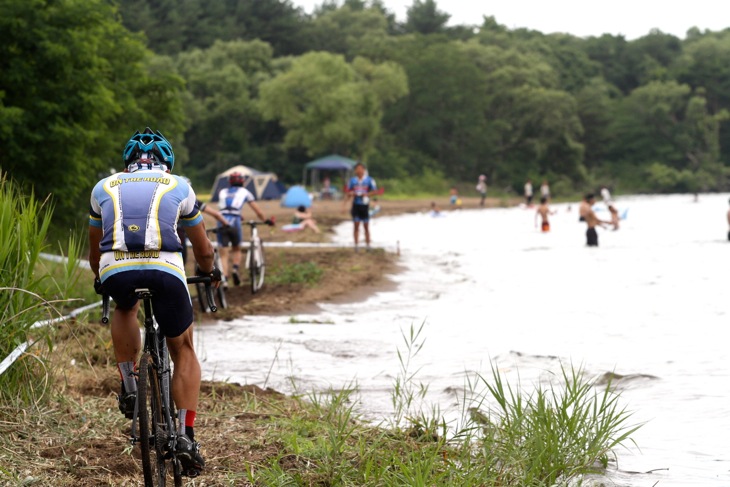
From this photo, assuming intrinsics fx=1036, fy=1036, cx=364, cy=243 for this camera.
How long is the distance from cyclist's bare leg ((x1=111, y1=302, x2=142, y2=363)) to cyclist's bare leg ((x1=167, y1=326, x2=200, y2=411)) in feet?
0.81

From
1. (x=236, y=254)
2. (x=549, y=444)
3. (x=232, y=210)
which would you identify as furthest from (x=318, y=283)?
(x=549, y=444)

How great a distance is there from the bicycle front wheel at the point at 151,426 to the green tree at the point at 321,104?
66331mm

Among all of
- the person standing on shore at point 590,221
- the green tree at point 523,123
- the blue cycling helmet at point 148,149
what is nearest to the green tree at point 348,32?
the green tree at point 523,123

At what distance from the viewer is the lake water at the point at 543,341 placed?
7.86 meters

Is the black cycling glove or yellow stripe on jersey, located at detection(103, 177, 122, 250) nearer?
yellow stripe on jersey, located at detection(103, 177, 122, 250)

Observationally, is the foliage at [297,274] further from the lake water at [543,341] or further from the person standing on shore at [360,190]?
the person standing on shore at [360,190]

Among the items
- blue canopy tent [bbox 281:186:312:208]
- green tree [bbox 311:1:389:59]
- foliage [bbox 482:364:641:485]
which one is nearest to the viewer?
foliage [bbox 482:364:641:485]

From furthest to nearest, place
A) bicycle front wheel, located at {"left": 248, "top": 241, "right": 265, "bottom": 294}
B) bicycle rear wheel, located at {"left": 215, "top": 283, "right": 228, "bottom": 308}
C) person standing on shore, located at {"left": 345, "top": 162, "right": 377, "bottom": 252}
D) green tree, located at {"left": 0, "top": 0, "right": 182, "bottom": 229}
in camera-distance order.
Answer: person standing on shore, located at {"left": 345, "top": 162, "right": 377, "bottom": 252}
green tree, located at {"left": 0, "top": 0, "right": 182, "bottom": 229}
bicycle front wheel, located at {"left": 248, "top": 241, "right": 265, "bottom": 294}
bicycle rear wheel, located at {"left": 215, "top": 283, "right": 228, "bottom": 308}

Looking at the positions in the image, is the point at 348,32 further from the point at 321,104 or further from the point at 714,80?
the point at 714,80

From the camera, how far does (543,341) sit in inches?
472

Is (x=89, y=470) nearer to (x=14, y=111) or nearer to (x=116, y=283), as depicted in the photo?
(x=116, y=283)

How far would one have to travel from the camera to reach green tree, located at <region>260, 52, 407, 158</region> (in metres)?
71.4

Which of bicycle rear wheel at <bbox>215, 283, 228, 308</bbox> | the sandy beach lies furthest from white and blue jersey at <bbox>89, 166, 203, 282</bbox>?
bicycle rear wheel at <bbox>215, 283, 228, 308</bbox>

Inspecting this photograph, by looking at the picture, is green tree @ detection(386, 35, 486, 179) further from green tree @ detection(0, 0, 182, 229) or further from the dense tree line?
green tree @ detection(0, 0, 182, 229)
